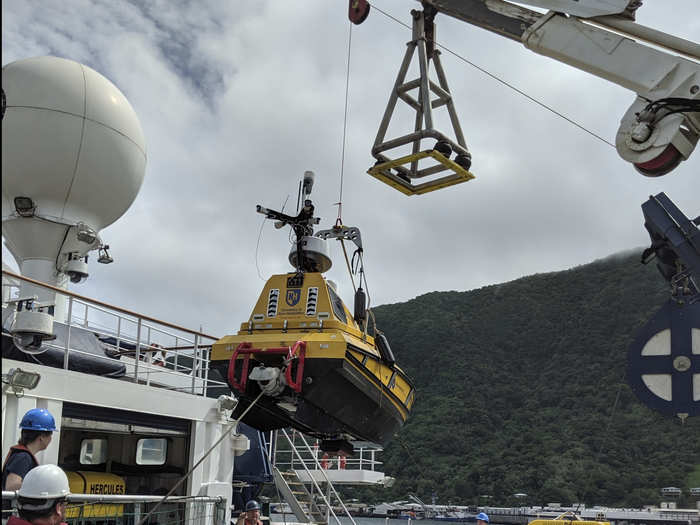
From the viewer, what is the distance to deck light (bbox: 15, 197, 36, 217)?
1223 centimetres

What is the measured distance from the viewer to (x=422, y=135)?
6820 mm

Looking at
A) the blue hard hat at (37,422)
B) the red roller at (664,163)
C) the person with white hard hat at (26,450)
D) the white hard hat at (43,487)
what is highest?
the red roller at (664,163)

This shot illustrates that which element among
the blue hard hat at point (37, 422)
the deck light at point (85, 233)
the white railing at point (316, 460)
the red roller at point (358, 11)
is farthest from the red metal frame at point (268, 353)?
the deck light at point (85, 233)

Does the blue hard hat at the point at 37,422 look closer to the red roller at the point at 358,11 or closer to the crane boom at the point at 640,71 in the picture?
the crane boom at the point at 640,71

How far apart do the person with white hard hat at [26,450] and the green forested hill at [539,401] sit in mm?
51693

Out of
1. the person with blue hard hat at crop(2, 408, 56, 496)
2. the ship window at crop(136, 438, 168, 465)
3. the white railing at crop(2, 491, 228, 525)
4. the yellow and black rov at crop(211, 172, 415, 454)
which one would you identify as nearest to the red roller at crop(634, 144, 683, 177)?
the yellow and black rov at crop(211, 172, 415, 454)

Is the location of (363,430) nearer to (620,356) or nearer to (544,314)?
(620,356)

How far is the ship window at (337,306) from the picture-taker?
371 inches

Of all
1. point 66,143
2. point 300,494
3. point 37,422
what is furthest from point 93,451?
point 37,422

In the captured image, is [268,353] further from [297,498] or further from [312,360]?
[297,498]

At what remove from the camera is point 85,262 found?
44.5ft

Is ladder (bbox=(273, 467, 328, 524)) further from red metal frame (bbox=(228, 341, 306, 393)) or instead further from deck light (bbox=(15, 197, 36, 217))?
deck light (bbox=(15, 197, 36, 217))

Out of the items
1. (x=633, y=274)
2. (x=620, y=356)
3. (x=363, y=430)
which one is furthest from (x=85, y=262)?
(x=633, y=274)

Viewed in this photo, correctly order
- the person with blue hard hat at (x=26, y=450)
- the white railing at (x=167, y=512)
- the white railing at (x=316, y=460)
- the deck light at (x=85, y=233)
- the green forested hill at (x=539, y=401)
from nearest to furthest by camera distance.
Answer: the person with blue hard hat at (x=26, y=450) → the white railing at (x=167, y=512) → the deck light at (x=85, y=233) → the white railing at (x=316, y=460) → the green forested hill at (x=539, y=401)
